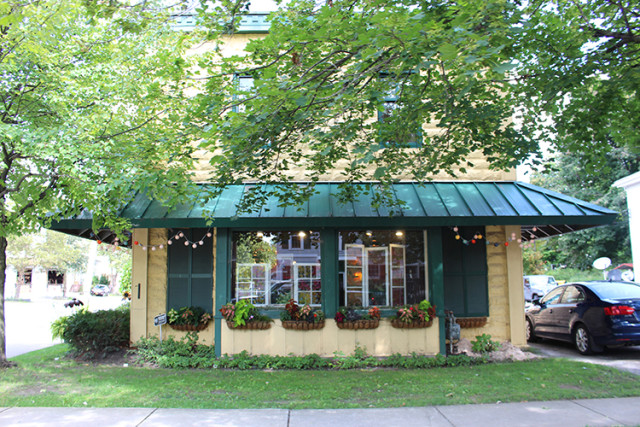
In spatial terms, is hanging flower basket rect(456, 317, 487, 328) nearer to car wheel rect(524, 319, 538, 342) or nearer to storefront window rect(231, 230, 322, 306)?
car wheel rect(524, 319, 538, 342)

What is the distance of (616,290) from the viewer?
864 cm

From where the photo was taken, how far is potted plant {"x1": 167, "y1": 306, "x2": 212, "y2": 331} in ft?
28.6

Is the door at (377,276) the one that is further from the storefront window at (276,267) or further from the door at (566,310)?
the door at (566,310)

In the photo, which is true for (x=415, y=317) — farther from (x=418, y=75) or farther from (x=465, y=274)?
(x=418, y=75)

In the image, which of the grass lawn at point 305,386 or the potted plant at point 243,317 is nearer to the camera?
the grass lawn at point 305,386

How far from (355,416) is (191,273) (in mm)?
5139

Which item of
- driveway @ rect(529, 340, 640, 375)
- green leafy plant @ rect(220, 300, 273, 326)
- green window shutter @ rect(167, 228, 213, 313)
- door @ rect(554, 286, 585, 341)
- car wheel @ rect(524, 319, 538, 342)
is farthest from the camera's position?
car wheel @ rect(524, 319, 538, 342)

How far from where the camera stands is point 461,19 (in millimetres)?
4570

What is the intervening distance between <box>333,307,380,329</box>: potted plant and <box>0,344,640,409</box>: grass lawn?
888 millimetres

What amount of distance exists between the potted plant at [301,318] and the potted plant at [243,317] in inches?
13.6

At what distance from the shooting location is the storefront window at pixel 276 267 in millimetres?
8844

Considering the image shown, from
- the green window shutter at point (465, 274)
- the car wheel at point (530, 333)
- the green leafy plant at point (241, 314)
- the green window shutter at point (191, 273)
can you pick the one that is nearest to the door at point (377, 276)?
the green window shutter at point (465, 274)

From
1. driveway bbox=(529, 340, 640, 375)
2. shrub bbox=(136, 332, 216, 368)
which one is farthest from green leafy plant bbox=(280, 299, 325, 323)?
driveway bbox=(529, 340, 640, 375)

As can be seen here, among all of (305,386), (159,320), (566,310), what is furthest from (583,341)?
Result: (159,320)
